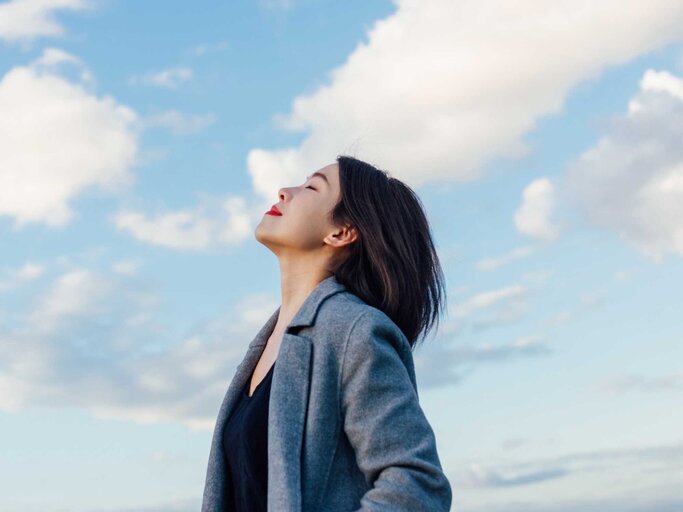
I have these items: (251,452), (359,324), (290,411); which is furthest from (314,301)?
(251,452)

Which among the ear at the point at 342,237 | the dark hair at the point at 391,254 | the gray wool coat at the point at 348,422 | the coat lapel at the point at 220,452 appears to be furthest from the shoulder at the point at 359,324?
the coat lapel at the point at 220,452

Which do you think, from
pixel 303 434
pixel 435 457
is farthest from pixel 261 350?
pixel 435 457

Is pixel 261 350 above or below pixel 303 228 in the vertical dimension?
below

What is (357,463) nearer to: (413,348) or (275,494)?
(275,494)

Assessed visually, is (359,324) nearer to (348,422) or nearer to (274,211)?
(348,422)

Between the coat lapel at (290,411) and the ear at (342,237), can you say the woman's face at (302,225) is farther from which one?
the coat lapel at (290,411)

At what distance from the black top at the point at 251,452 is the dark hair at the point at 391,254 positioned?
66 centimetres

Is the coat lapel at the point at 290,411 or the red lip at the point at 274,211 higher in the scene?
the red lip at the point at 274,211

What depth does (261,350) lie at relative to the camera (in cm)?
522

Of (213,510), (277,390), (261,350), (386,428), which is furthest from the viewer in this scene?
(261,350)

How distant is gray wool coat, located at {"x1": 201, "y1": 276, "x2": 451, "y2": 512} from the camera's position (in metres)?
4.03

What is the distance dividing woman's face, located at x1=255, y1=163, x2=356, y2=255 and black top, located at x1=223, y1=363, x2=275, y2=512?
0.65 meters

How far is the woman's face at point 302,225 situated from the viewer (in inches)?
191

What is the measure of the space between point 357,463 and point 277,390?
469mm
